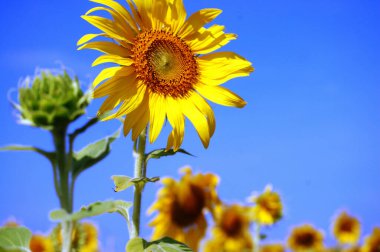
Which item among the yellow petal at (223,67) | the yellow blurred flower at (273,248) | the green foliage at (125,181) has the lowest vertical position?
the green foliage at (125,181)

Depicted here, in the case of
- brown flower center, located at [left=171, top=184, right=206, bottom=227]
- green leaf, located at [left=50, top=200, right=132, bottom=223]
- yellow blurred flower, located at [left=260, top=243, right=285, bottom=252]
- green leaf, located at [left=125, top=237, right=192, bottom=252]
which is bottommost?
green leaf, located at [left=50, top=200, right=132, bottom=223]

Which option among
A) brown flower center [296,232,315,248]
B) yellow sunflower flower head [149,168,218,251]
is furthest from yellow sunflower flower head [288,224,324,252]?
yellow sunflower flower head [149,168,218,251]

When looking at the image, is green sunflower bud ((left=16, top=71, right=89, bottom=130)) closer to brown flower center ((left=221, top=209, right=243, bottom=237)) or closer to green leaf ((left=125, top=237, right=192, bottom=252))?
green leaf ((left=125, top=237, right=192, bottom=252))

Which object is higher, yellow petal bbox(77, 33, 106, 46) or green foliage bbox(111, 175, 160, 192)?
yellow petal bbox(77, 33, 106, 46)

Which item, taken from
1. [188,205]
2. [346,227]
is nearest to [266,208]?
[188,205]

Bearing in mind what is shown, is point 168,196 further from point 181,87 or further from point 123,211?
point 123,211

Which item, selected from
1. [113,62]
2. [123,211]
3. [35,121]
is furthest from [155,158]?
[35,121]

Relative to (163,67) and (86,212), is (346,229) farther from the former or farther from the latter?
(86,212)

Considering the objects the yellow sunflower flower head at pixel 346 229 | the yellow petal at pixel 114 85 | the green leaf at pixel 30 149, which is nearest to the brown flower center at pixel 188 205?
the yellow petal at pixel 114 85

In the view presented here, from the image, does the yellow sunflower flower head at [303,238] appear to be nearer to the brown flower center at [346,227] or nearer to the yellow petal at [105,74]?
the brown flower center at [346,227]
